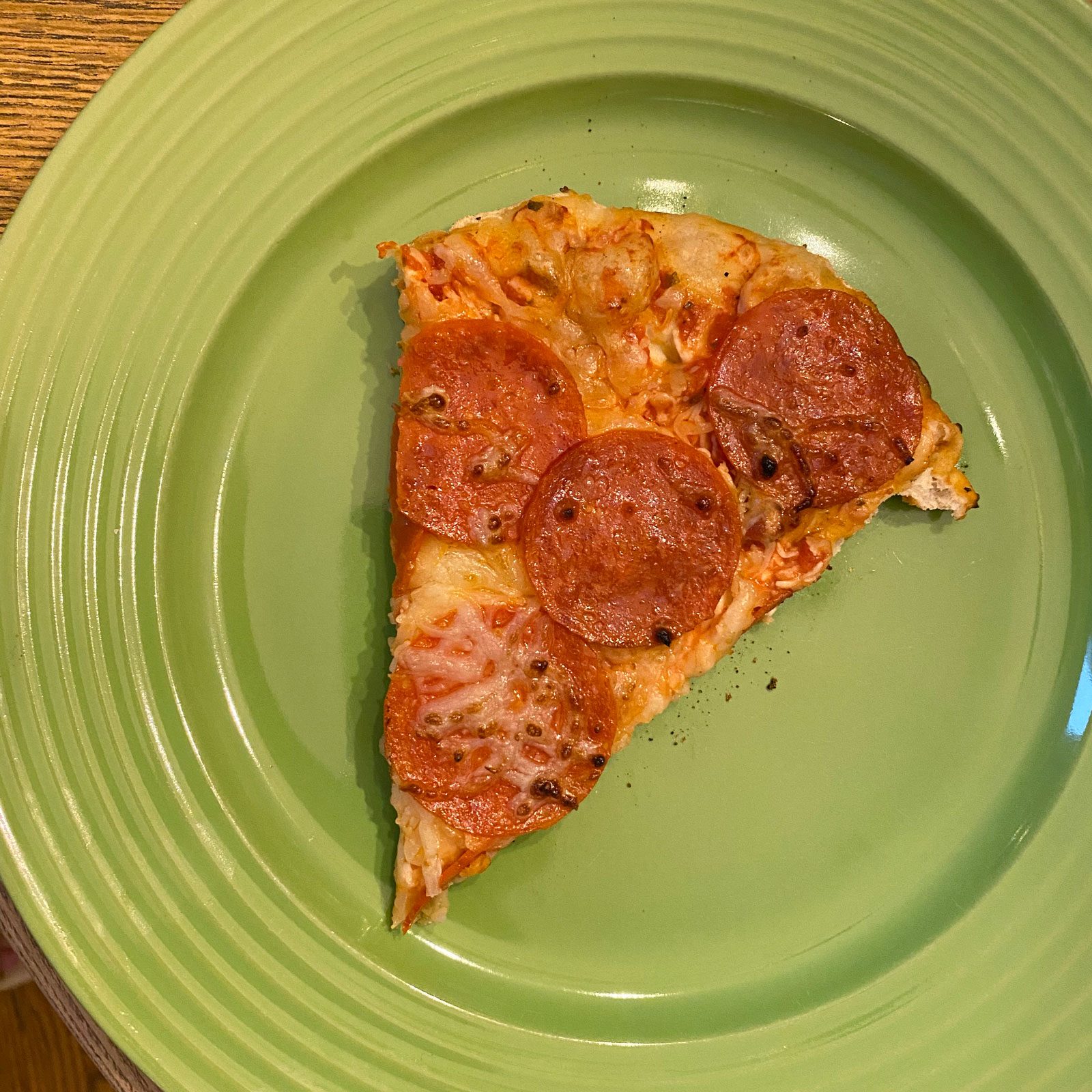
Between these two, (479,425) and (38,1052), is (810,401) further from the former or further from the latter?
(38,1052)

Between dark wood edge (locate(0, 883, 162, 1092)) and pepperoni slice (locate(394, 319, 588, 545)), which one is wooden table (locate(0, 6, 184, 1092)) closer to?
dark wood edge (locate(0, 883, 162, 1092))

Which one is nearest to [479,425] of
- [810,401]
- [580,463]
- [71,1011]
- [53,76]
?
[580,463]

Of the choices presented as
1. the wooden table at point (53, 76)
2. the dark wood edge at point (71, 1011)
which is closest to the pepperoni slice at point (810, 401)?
the wooden table at point (53, 76)

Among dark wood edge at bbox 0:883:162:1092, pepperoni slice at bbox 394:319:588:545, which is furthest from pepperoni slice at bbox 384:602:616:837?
dark wood edge at bbox 0:883:162:1092

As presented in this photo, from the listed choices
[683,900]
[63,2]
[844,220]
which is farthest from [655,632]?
[63,2]

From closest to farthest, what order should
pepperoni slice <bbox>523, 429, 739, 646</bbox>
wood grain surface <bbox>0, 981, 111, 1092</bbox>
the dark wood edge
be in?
pepperoni slice <bbox>523, 429, 739, 646</bbox>, the dark wood edge, wood grain surface <bbox>0, 981, 111, 1092</bbox>

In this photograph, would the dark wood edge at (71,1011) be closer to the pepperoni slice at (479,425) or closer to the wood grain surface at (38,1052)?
the wood grain surface at (38,1052)
